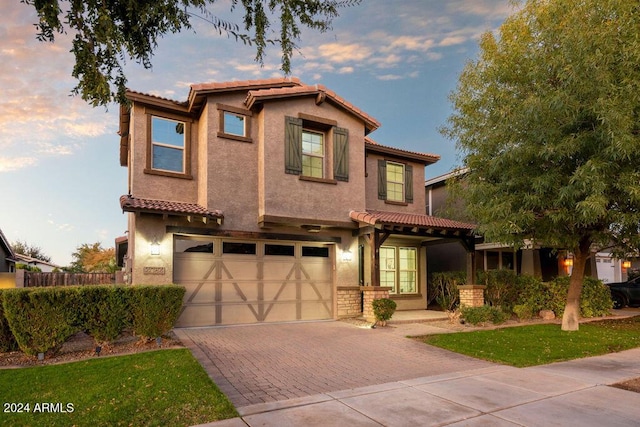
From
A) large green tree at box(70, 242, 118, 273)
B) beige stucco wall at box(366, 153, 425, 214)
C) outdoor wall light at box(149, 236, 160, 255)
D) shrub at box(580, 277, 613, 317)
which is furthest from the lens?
large green tree at box(70, 242, 118, 273)

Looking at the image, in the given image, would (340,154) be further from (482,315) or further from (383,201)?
(482,315)

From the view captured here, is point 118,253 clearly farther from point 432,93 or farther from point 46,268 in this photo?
point 46,268

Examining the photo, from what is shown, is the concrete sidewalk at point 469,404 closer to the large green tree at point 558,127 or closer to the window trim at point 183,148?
the large green tree at point 558,127

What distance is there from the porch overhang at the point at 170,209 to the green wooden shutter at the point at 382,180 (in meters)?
6.39

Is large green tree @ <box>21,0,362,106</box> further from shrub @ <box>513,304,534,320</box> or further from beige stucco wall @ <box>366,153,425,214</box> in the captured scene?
shrub @ <box>513,304,534,320</box>

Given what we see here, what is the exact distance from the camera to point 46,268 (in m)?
38.6

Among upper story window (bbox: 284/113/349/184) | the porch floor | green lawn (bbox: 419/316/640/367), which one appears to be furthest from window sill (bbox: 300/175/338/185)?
green lawn (bbox: 419/316/640/367)

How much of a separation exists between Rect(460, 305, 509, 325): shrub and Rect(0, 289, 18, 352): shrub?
11299 mm

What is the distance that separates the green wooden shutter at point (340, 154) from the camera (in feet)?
42.7

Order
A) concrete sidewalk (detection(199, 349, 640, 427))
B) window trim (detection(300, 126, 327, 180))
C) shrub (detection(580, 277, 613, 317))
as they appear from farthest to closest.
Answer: shrub (detection(580, 277, 613, 317))
window trim (detection(300, 126, 327, 180))
concrete sidewalk (detection(199, 349, 640, 427))

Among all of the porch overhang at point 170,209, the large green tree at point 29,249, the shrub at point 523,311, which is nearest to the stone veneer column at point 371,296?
the shrub at point 523,311

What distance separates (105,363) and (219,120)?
7.11 meters

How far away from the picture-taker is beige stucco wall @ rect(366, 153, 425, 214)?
1511cm

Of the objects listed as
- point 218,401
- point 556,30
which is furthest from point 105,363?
point 556,30
